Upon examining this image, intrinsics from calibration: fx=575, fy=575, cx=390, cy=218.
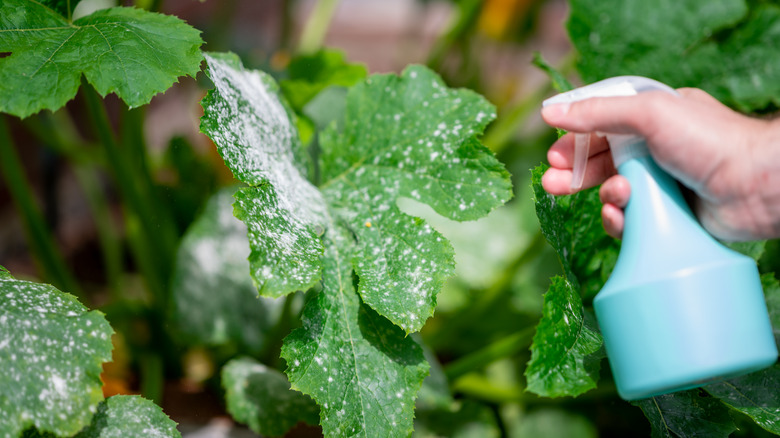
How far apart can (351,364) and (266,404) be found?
223 millimetres

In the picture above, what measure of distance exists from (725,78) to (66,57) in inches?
35.0

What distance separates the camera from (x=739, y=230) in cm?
51

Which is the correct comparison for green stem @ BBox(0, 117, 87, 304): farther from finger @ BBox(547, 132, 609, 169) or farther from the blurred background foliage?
finger @ BBox(547, 132, 609, 169)

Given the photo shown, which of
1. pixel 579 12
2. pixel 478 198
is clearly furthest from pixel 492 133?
pixel 478 198

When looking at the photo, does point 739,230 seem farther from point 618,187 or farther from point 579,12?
point 579,12

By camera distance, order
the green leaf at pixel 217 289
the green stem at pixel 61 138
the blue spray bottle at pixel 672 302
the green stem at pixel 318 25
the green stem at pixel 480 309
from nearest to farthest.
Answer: the blue spray bottle at pixel 672 302, the green leaf at pixel 217 289, the green stem at pixel 480 309, the green stem at pixel 61 138, the green stem at pixel 318 25

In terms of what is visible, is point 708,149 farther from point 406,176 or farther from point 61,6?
point 61,6

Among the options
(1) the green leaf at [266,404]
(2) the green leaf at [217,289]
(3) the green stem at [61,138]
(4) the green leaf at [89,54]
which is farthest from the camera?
(3) the green stem at [61,138]

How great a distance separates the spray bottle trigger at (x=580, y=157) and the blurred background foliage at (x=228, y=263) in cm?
26

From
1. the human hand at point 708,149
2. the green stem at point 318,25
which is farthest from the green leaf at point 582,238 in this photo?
the green stem at point 318,25

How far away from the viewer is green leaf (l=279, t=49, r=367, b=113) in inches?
31.9

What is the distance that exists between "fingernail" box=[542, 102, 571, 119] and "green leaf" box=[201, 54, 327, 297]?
26 centimetres

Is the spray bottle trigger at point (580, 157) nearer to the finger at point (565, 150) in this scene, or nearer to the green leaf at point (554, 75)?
the finger at point (565, 150)

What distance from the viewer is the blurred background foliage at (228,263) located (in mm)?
841
